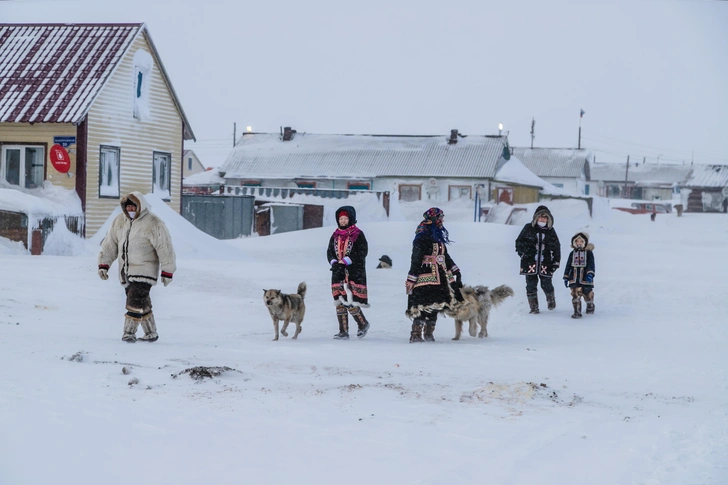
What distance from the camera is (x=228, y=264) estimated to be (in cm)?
1912

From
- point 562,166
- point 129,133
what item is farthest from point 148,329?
point 562,166

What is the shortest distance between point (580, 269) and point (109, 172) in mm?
15021

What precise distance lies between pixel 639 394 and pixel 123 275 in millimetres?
5289

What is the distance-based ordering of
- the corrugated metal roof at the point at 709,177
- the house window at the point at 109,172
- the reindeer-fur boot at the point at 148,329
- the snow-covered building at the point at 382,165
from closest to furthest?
the reindeer-fur boot at the point at 148,329 → the house window at the point at 109,172 → the snow-covered building at the point at 382,165 → the corrugated metal roof at the point at 709,177

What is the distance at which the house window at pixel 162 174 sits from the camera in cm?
2656

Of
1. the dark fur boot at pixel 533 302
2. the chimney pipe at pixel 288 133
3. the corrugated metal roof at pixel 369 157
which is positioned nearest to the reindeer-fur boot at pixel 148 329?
the dark fur boot at pixel 533 302

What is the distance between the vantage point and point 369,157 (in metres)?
54.3

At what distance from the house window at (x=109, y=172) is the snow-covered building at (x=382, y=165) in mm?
26479

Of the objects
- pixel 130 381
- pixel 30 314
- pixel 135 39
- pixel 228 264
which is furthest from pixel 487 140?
pixel 130 381

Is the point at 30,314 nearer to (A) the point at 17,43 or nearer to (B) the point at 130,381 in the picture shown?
(B) the point at 130,381

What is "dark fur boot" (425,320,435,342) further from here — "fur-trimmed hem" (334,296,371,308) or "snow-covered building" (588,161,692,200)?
"snow-covered building" (588,161,692,200)

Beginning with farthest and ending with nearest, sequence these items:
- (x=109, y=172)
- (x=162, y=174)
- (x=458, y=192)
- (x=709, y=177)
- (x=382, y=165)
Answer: (x=709, y=177) → (x=382, y=165) → (x=458, y=192) → (x=162, y=174) → (x=109, y=172)

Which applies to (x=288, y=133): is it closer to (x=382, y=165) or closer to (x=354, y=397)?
(x=382, y=165)

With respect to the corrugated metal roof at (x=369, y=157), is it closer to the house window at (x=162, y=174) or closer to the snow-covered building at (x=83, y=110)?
the house window at (x=162, y=174)
